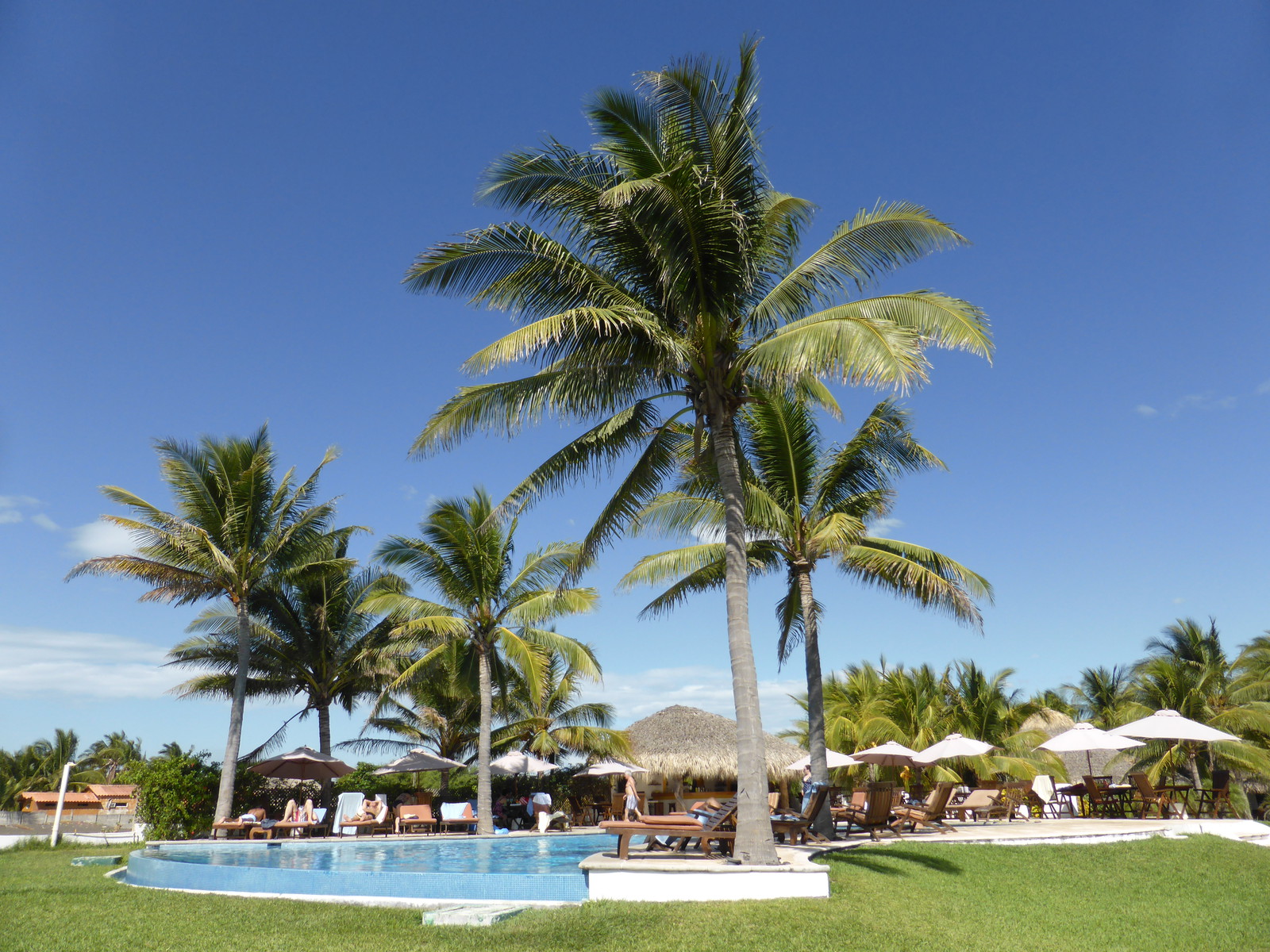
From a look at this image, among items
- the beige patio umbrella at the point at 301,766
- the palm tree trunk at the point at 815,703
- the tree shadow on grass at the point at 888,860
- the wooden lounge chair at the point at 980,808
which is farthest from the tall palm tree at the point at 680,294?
the beige patio umbrella at the point at 301,766

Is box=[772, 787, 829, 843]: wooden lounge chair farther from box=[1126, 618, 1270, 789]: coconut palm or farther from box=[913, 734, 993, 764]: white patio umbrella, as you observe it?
box=[1126, 618, 1270, 789]: coconut palm

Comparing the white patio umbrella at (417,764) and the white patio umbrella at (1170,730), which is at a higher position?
the white patio umbrella at (1170,730)

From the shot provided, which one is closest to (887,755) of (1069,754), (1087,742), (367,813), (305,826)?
Answer: (1087,742)

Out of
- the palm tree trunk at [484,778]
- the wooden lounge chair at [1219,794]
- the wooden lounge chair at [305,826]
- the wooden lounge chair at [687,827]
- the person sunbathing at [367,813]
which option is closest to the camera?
the wooden lounge chair at [687,827]

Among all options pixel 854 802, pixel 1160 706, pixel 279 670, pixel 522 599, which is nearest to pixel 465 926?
pixel 854 802

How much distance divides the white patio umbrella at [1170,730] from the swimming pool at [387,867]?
11.2 meters

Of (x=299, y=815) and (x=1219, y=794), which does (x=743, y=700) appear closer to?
(x=1219, y=794)

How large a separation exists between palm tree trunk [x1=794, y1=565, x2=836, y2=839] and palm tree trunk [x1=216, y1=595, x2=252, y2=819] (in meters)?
13.3

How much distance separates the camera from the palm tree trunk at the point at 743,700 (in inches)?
331

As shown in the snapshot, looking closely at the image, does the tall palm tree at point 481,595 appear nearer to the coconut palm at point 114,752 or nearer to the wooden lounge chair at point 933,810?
the wooden lounge chair at point 933,810

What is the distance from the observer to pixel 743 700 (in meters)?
8.71

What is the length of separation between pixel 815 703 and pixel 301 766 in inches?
573

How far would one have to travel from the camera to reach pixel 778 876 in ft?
25.7

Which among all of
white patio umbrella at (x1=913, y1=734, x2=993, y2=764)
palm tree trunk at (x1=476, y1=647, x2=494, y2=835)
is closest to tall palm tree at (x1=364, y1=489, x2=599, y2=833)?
palm tree trunk at (x1=476, y1=647, x2=494, y2=835)
